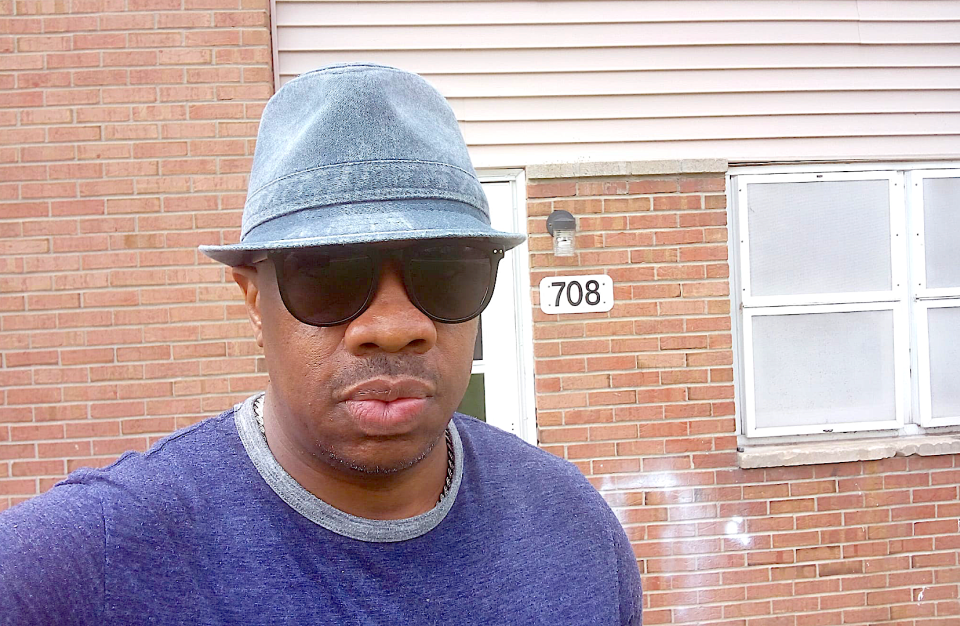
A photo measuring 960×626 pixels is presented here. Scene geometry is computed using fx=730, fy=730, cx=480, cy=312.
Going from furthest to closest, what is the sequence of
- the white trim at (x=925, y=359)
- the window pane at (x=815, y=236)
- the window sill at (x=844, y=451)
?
the white trim at (x=925, y=359), the window pane at (x=815, y=236), the window sill at (x=844, y=451)

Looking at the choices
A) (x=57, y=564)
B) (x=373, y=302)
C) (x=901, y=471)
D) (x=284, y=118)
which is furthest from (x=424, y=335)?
(x=901, y=471)

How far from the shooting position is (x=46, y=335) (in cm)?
321

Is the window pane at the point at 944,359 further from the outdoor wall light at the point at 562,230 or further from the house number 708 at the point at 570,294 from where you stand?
the outdoor wall light at the point at 562,230

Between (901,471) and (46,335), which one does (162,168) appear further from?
(901,471)

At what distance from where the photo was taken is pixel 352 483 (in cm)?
114

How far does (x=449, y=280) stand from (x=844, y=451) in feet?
10.6

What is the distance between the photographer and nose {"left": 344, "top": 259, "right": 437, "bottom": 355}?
1.08 metres

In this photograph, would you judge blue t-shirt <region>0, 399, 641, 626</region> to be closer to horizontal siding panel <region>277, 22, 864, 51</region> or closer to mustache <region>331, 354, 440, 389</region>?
mustache <region>331, 354, 440, 389</region>

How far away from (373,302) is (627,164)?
107 inches

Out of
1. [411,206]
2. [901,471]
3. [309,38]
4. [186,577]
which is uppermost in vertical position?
[309,38]

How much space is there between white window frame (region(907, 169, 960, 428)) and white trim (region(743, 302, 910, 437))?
7 centimetres

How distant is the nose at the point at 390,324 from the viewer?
42.4 inches

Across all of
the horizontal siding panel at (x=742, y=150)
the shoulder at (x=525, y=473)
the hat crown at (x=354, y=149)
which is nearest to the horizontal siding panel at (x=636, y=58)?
the horizontal siding panel at (x=742, y=150)

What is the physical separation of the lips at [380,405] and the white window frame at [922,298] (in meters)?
3.64
